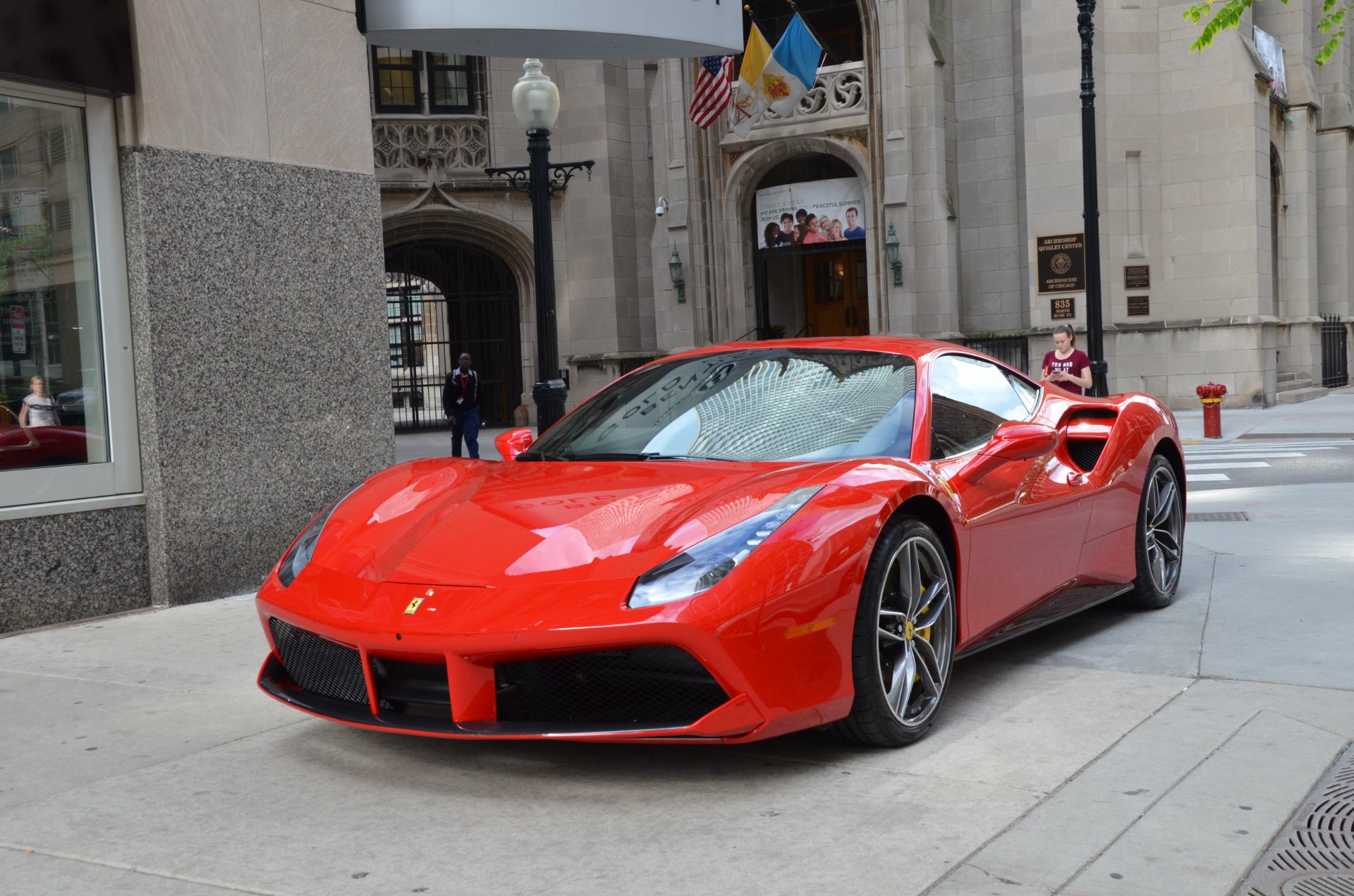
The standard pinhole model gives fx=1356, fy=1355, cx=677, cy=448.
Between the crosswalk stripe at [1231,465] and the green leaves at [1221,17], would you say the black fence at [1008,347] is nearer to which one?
the green leaves at [1221,17]

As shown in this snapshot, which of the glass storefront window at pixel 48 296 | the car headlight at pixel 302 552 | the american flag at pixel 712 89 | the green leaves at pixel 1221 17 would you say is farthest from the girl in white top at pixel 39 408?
the american flag at pixel 712 89

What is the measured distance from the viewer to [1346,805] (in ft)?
11.6

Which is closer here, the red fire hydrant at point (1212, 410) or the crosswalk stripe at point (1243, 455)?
the crosswalk stripe at point (1243, 455)

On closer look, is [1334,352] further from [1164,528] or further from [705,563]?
[705,563]

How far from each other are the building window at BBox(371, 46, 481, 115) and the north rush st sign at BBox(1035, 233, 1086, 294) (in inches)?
453

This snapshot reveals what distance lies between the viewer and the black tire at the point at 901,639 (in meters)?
3.94

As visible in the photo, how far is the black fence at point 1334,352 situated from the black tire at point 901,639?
27745 mm

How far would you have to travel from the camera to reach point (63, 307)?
706 cm

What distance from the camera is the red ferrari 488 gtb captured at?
11.9 feet

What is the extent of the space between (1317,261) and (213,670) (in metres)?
29.6

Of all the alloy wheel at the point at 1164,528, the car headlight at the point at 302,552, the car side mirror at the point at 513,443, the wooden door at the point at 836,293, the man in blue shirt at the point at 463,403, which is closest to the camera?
the car headlight at the point at 302,552

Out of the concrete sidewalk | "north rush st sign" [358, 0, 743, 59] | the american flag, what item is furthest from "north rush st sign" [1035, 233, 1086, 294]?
"north rush st sign" [358, 0, 743, 59]

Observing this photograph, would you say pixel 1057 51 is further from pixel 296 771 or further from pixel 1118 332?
pixel 296 771

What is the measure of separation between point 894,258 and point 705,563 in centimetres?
2215
